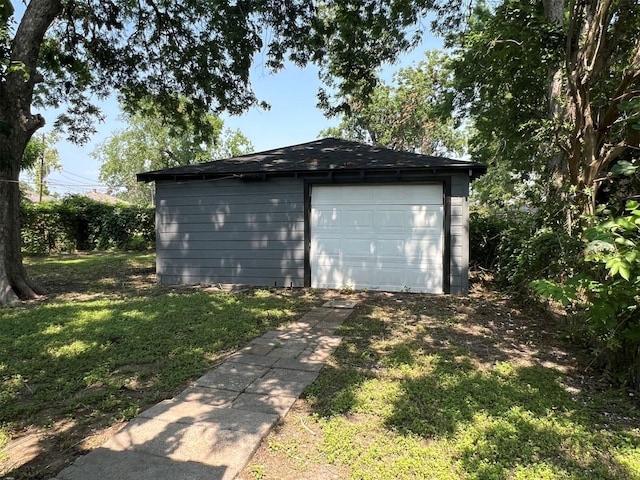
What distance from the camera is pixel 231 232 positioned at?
25.5 feet

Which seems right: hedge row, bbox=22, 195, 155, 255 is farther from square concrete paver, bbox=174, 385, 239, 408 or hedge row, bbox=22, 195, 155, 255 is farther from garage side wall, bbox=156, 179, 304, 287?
square concrete paver, bbox=174, 385, 239, 408

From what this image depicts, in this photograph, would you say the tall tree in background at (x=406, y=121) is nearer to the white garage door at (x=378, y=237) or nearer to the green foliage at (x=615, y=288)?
the white garage door at (x=378, y=237)

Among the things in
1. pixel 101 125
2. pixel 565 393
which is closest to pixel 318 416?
pixel 565 393

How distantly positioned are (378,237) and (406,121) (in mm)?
17665

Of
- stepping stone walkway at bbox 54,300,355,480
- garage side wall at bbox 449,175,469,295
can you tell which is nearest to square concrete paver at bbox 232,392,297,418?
stepping stone walkway at bbox 54,300,355,480

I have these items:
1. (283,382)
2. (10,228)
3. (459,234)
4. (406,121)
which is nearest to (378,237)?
(459,234)

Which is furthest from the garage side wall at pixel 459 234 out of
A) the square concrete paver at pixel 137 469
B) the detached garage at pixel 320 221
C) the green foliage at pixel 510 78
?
the square concrete paver at pixel 137 469

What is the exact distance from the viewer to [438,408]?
2.67 metres

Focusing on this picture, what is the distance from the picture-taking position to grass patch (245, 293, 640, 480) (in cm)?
205

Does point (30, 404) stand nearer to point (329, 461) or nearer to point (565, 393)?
point (329, 461)

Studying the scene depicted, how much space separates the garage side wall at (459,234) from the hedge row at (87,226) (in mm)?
13223

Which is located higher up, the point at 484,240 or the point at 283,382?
the point at 484,240

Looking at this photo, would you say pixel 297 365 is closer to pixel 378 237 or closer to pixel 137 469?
pixel 137 469

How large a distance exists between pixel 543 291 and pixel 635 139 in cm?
189
